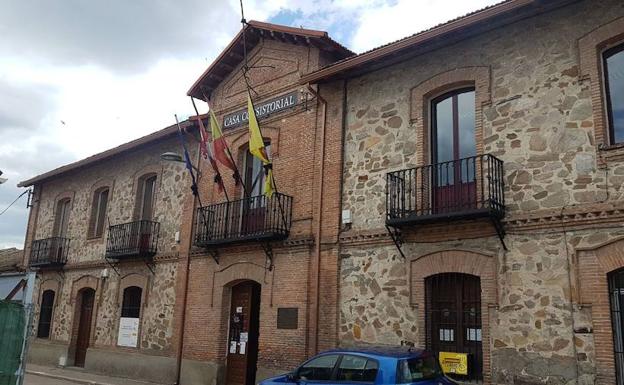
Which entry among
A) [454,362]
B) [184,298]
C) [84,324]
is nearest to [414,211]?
[454,362]

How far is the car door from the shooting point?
8.94m

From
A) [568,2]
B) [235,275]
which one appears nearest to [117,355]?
[235,275]

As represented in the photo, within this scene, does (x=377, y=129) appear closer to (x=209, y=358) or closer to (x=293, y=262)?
(x=293, y=262)

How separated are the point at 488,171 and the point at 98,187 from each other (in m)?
15.8

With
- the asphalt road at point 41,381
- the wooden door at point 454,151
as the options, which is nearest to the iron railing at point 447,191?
the wooden door at point 454,151

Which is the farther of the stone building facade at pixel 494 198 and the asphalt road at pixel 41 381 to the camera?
the asphalt road at pixel 41 381

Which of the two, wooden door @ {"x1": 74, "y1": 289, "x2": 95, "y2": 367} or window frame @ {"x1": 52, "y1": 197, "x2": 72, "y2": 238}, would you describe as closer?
wooden door @ {"x1": 74, "y1": 289, "x2": 95, "y2": 367}

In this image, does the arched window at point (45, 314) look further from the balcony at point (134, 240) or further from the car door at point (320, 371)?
the car door at point (320, 371)

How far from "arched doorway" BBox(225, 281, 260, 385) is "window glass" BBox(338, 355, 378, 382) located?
661 cm

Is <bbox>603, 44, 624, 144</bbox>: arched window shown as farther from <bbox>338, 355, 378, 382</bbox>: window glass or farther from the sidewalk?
the sidewalk

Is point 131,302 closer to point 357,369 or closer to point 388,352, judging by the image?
point 357,369

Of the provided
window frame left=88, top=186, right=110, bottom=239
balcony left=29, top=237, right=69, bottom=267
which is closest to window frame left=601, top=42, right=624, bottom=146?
window frame left=88, top=186, right=110, bottom=239

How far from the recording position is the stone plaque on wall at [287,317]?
13445 mm

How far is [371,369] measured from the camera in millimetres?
8445
